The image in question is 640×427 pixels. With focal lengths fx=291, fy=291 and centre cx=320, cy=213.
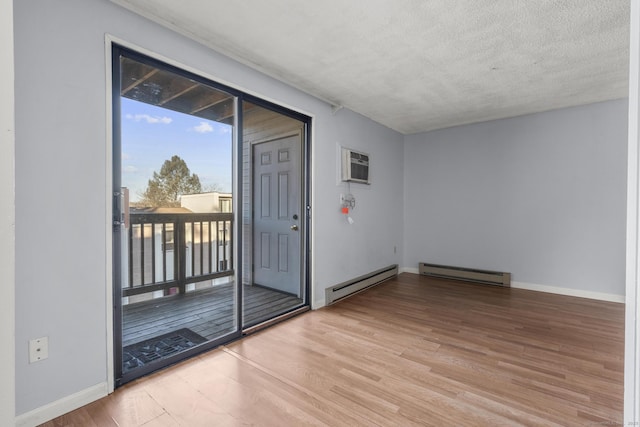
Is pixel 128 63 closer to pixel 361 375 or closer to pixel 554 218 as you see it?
pixel 361 375

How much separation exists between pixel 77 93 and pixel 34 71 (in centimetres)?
19

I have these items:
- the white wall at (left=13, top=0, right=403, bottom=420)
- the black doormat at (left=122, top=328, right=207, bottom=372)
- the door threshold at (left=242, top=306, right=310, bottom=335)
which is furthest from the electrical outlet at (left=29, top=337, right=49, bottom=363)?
the door threshold at (left=242, top=306, right=310, bottom=335)

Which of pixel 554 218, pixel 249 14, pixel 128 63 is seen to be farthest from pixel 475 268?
pixel 128 63

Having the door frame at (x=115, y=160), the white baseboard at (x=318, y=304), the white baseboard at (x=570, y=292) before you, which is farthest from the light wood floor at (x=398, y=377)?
the white baseboard at (x=570, y=292)

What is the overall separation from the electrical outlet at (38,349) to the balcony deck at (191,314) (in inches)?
31.1

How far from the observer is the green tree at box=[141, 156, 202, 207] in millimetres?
2227

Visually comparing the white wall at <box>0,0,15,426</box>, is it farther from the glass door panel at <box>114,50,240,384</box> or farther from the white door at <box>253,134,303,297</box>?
the white door at <box>253,134,303,297</box>

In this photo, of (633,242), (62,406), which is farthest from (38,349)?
(633,242)

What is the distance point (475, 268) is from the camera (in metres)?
4.53

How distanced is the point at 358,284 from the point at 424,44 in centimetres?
289

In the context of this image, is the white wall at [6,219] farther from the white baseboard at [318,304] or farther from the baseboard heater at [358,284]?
the baseboard heater at [358,284]

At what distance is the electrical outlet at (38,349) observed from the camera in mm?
1538

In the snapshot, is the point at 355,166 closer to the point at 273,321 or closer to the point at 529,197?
the point at 273,321

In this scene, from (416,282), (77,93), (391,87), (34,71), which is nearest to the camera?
(34,71)
